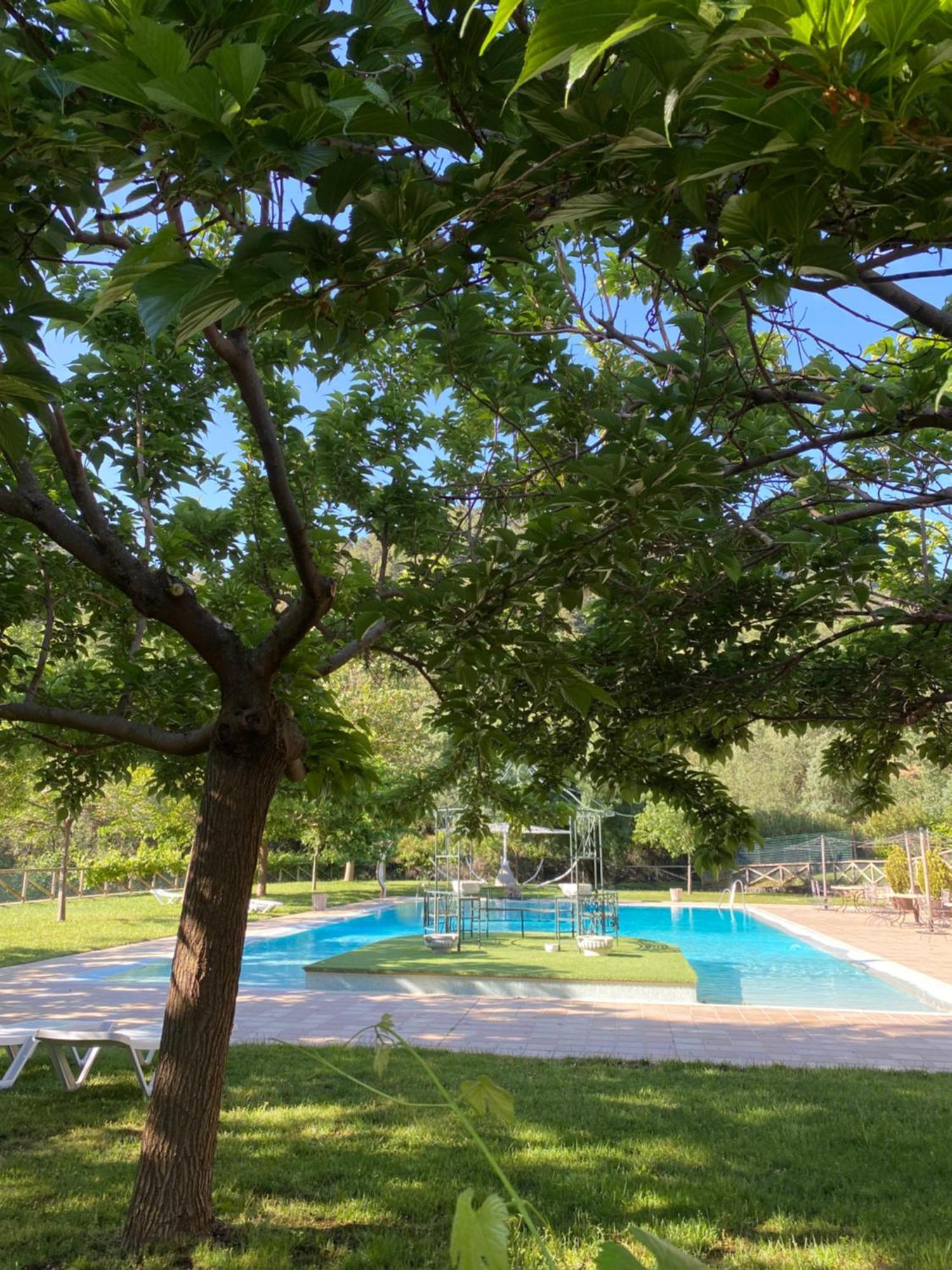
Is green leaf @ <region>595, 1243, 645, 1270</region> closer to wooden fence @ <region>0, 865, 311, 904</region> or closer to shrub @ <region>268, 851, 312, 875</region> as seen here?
wooden fence @ <region>0, 865, 311, 904</region>

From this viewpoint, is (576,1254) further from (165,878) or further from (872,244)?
(165,878)

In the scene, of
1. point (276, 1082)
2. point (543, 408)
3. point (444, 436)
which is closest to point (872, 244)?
point (543, 408)

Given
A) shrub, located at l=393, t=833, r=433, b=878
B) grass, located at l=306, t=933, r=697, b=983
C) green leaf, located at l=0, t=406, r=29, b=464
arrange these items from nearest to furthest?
green leaf, located at l=0, t=406, r=29, b=464, grass, located at l=306, t=933, r=697, b=983, shrub, located at l=393, t=833, r=433, b=878

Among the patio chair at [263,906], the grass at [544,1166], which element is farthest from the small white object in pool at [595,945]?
the patio chair at [263,906]

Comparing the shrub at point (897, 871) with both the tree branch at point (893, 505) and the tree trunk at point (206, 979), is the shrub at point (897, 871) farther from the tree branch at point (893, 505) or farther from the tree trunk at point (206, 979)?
the tree trunk at point (206, 979)

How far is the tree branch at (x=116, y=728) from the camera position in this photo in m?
3.74

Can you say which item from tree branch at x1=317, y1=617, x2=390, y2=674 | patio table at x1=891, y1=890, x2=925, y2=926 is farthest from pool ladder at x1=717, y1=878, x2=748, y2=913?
tree branch at x1=317, y1=617, x2=390, y2=674

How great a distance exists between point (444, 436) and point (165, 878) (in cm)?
2625

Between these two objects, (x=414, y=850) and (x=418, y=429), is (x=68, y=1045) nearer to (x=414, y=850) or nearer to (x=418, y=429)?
(x=418, y=429)

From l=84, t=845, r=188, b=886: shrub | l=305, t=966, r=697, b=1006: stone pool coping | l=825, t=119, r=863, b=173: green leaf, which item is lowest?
l=305, t=966, r=697, b=1006: stone pool coping

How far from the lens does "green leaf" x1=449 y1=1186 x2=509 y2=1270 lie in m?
0.53

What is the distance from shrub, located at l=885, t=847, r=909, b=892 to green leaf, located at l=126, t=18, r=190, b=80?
22.1 metres

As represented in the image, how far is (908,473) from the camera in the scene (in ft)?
11.7

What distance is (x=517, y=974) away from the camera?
38.0 ft
